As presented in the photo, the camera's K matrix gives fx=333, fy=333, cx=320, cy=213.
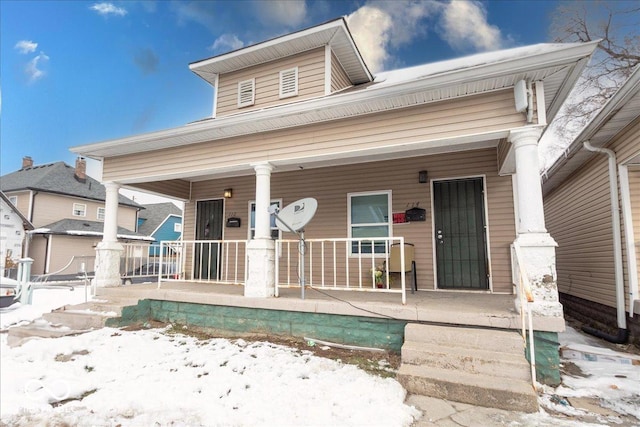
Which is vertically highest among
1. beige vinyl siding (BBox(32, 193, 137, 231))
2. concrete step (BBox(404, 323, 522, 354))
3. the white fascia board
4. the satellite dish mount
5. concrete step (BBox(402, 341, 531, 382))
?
beige vinyl siding (BBox(32, 193, 137, 231))

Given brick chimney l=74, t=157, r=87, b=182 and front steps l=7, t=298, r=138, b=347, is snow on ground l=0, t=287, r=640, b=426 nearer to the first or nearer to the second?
front steps l=7, t=298, r=138, b=347

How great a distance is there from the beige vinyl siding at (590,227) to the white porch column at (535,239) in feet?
6.01

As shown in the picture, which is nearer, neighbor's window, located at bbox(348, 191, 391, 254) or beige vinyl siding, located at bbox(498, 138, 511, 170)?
beige vinyl siding, located at bbox(498, 138, 511, 170)

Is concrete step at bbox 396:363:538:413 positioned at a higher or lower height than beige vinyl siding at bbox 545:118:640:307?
lower

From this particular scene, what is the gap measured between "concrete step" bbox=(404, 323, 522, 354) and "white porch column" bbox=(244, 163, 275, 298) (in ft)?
6.50

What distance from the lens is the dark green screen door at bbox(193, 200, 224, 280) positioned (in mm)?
7305

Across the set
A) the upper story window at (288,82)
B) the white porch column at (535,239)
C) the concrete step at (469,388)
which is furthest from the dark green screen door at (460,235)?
the upper story window at (288,82)

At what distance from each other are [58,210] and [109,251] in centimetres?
1659

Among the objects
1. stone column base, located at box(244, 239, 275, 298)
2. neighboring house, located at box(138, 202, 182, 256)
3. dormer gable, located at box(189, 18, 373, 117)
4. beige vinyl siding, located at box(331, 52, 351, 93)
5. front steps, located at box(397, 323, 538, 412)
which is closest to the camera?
front steps, located at box(397, 323, 538, 412)

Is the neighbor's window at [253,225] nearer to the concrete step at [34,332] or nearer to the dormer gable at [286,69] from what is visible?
the dormer gable at [286,69]

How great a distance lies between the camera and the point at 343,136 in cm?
430

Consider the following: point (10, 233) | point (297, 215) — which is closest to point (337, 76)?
point (297, 215)

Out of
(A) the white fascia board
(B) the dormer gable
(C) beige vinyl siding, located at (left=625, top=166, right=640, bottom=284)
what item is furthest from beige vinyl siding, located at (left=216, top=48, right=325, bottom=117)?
(C) beige vinyl siding, located at (left=625, top=166, right=640, bottom=284)

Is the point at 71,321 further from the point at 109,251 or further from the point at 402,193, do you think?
the point at 402,193
